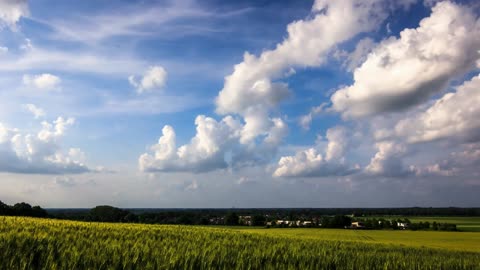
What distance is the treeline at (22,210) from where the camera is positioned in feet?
265

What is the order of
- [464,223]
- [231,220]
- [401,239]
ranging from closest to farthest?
[401,239] → [231,220] → [464,223]

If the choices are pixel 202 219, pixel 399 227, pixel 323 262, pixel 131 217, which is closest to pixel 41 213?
pixel 131 217

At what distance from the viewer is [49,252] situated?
9.00 m

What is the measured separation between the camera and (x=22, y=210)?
83.0 m

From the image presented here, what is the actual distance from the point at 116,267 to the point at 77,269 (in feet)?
2.70

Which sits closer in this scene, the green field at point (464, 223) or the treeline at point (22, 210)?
the treeline at point (22, 210)

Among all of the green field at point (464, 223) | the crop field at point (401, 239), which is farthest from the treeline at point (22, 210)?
the green field at point (464, 223)

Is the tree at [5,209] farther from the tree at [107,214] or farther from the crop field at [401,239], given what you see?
the crop field at [401,239]

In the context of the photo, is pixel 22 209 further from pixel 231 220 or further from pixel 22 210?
pixel 231 220

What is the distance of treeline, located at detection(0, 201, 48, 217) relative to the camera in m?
80.9

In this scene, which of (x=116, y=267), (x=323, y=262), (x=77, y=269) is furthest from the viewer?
(x=323, y=262)

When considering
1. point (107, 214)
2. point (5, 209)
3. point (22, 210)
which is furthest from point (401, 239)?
point (5, 209)

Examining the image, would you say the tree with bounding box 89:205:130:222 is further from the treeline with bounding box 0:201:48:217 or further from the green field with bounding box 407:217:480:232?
the green field with bounding box 407:217:480:232

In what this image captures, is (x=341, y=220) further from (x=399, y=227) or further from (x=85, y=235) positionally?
(x=85, y=235)
